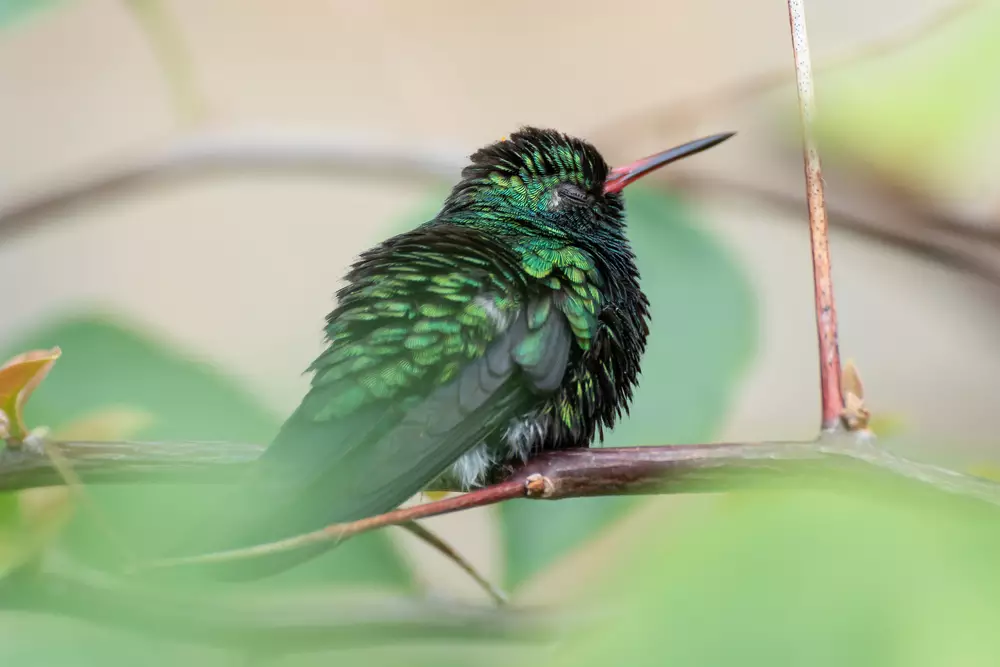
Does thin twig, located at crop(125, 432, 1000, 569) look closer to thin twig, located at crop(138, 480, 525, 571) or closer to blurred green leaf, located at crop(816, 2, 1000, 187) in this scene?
thin twig, located at crop(138, 480, 525, 571)

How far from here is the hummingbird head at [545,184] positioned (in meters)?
1.20

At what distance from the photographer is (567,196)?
1.23 metres

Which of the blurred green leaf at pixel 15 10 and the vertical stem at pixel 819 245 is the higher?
the blurred green leaf at pixel 15 10

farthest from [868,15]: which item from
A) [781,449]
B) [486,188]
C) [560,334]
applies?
[781,449]

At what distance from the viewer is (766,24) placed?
7.01 feet

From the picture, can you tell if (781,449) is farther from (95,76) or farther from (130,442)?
(95,76)

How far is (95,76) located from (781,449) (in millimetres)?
2249

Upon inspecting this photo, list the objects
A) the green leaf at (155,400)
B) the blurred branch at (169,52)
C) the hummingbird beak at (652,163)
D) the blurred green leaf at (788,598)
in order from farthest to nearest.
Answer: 1. the blurred branch at (169,52)
2. the hummingbird beak at (652,163)
3. the green leaf at (155,400)
4. the blurred green leaf at (788,598)

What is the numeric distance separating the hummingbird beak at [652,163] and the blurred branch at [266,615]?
57cm

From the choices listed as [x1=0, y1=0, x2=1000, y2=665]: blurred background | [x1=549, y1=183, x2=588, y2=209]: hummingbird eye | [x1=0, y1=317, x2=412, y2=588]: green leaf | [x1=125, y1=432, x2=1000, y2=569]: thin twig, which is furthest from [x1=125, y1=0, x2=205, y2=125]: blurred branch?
[x1=125, y1=432, x2=1000, y2=569]: thin twig

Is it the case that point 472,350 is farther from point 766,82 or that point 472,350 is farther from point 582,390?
point 766,82

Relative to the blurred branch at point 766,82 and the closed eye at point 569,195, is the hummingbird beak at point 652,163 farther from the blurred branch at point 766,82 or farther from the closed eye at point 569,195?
the blurred branch at point 766,82

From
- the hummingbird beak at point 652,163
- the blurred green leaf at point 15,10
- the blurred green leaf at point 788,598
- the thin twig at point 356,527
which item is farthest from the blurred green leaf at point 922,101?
the blurred green leaf at point 15,10

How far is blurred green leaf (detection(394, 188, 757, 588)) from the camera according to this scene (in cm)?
107
